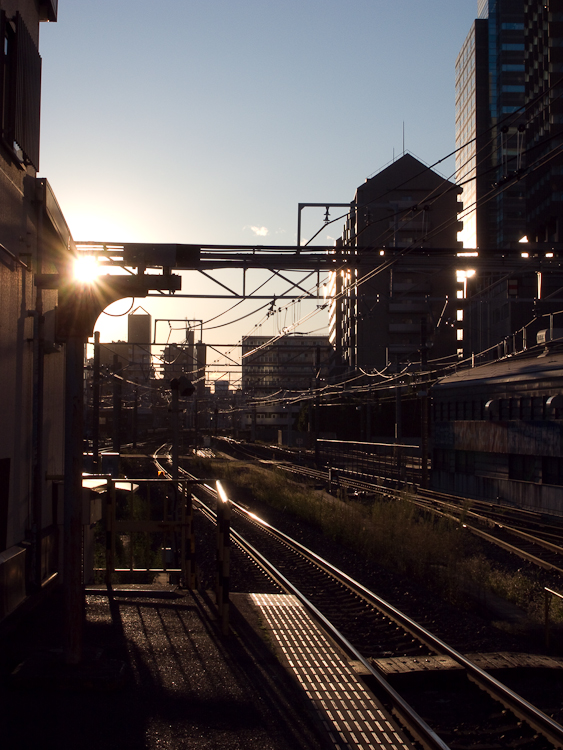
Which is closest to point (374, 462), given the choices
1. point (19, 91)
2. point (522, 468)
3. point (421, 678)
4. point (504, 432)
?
point (504, 432)

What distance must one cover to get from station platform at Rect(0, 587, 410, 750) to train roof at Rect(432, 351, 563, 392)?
15.8 meters

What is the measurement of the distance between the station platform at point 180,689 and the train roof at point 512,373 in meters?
15.8

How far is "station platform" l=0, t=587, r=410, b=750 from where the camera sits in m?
4.66

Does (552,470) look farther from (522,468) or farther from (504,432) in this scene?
(504,432)

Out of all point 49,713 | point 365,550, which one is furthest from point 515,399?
point 49,713

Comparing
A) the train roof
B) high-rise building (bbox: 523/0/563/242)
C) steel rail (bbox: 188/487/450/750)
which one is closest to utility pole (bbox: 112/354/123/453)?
the train roof

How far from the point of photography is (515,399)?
76.1 feet

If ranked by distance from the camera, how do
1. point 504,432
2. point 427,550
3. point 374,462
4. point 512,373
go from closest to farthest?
point 427,550, point 504,432, point 512,373, point 374,462

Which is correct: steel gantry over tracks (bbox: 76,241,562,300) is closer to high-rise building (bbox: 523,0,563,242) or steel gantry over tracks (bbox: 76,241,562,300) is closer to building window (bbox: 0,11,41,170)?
building window (bbox: 0,11,41,170)

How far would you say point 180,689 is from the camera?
544 cm

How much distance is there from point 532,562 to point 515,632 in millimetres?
5537

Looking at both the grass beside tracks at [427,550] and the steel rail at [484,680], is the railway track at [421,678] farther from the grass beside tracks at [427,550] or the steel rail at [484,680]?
the grass beside tracks at [427,550]

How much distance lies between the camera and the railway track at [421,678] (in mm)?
5312

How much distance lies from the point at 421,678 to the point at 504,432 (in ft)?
57.9
